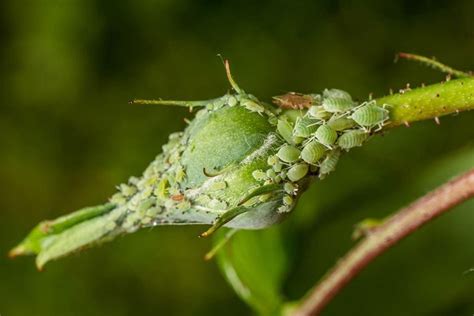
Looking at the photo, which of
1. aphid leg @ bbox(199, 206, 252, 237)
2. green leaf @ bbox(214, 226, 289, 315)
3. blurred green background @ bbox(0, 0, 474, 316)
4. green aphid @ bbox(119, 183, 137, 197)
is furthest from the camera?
blurred green background @ bbox(0, 0, 474, 316)

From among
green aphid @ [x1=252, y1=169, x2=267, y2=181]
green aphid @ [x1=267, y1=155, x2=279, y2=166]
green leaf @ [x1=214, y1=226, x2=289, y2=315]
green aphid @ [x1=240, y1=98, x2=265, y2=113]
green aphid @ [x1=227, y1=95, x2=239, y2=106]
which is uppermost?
green leaf @ [x1=214, y1=226, x2=289, y2=315]

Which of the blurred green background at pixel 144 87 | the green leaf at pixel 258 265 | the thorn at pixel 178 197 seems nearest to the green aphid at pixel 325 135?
the thorn at pixel 178 197

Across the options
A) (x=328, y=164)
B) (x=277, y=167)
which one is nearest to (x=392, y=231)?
(x=328, y=164)

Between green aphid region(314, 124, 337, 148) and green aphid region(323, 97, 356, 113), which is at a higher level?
green aphid region(323, 97, 356, 113)

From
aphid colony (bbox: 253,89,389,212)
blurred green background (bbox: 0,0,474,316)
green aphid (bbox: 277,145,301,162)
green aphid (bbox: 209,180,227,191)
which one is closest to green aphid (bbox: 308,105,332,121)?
aphid colony (bbox: 253,89,389,212)

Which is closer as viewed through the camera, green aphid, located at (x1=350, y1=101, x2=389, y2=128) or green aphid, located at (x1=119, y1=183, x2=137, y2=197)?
green aphid, located at (x1=350, y1=101, x2=389, y2=128)

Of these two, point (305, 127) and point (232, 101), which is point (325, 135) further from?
point (232, 101)

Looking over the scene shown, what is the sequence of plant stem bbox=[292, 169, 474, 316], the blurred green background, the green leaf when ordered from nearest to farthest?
1. plant stem bbox=[292, 169, 474, 316]
2. the green leaf
3. the blurred green background

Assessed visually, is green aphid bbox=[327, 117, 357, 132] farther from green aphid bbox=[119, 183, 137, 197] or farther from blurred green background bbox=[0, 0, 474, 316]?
blurred green background bbox=[0, 0, 474, 316]
